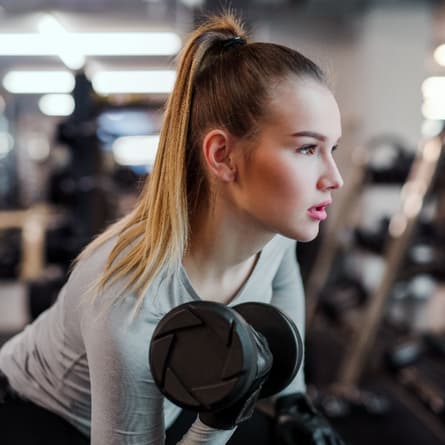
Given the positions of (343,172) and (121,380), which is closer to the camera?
(121,380)

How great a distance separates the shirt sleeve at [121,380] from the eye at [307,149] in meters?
0.33

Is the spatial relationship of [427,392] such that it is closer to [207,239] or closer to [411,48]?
[207,239]

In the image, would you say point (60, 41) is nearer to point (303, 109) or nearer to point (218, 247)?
point (218, 247)

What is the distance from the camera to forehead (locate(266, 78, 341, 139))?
82 centimetres

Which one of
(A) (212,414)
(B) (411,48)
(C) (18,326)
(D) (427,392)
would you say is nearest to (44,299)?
(C) (18,326)

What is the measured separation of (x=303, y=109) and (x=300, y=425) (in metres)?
0.60

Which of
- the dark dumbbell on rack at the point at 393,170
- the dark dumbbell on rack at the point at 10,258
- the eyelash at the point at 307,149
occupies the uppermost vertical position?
the eyelash at the point at 307,149

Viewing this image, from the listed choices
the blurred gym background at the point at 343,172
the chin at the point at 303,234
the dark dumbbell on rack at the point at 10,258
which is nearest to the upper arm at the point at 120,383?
the chin at the point at 303,234

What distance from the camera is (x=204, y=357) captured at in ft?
2.16

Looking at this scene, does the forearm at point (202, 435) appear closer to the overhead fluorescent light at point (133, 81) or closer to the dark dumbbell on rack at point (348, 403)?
the dark dumbbell on rack at point (348, 403)

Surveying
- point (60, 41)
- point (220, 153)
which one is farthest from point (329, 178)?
point (60, 41)

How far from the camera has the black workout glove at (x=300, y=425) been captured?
1.08 m

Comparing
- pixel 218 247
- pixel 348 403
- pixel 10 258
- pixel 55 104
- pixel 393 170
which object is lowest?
pixel 10 258

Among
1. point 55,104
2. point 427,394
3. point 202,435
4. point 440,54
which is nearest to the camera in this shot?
point 202,435
